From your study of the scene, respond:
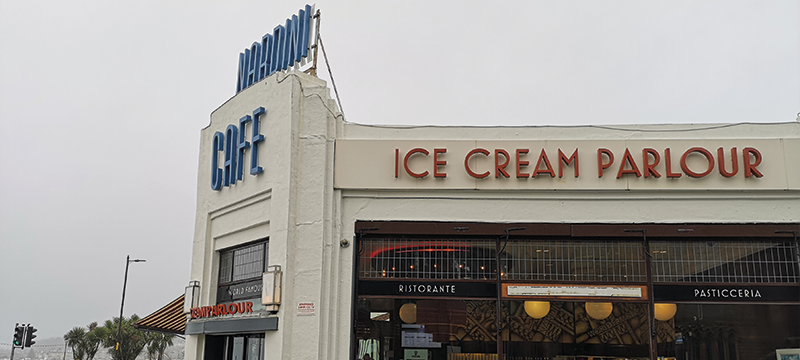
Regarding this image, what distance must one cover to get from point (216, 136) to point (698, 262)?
1096 centimetres

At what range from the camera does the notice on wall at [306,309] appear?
12.3 m

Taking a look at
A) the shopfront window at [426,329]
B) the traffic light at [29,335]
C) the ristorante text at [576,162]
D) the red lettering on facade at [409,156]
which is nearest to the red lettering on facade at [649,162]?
the ristorante text at [576,162]

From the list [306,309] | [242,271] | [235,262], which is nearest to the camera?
[306,309]

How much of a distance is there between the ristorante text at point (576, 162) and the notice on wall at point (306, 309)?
310 cm

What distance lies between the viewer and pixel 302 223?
1277 centimetres

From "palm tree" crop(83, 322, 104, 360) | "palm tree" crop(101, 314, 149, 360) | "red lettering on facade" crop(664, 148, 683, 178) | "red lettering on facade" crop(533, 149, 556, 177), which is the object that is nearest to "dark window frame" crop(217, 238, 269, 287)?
"red lettering on facade" crop(533, 149, 556, 177)

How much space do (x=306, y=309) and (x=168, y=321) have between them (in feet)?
21.7

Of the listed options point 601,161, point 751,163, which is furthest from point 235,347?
point 751,163

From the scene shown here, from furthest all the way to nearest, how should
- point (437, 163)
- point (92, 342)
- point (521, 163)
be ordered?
point (92, 342) < point (437, 163) < point (521, 163)

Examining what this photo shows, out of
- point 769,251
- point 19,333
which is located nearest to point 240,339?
point 769,251

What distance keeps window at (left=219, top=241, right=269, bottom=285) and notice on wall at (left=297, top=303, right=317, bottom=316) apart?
1676 mm

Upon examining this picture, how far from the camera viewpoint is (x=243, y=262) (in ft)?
47.2

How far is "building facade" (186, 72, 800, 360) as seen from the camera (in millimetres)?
12461

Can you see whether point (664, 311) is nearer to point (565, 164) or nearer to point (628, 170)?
point (628, 170)
